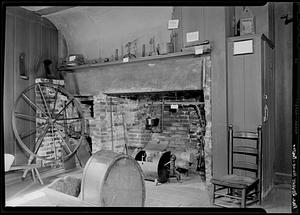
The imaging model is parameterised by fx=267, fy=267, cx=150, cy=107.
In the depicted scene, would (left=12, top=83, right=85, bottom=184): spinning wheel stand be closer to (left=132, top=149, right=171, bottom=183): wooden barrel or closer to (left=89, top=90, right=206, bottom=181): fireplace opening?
(left=89, top=90, right=206, bottom=181): fireplace opening

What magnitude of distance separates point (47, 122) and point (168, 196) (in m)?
1.84

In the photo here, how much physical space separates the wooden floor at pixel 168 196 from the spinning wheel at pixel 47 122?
0.52 metres

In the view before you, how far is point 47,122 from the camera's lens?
139 inches

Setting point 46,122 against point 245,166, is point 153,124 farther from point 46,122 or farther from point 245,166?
point 245,166

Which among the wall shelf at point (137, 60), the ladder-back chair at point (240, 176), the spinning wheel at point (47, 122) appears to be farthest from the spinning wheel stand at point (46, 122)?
the ladder-back chair at point (240, 176)

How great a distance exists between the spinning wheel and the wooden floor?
1.71 ft

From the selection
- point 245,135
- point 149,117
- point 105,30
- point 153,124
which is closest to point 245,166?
point 245,135

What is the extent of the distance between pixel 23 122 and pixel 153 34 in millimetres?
1931

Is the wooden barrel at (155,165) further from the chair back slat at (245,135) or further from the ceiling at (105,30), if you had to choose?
the ceiling at (105,30)

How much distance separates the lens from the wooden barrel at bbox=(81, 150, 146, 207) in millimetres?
2227

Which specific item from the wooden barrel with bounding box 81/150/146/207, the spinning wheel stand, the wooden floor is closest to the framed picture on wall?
the wooden floor

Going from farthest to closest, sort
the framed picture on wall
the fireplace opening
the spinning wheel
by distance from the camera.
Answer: the fireplace opening, the spinning wheel, the framed picture on wall

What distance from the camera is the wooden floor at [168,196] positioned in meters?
2.14
